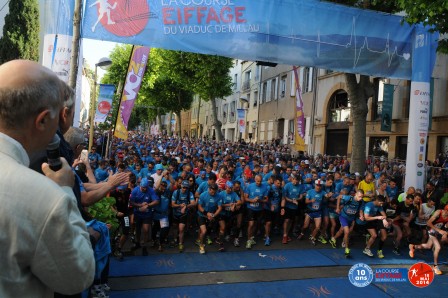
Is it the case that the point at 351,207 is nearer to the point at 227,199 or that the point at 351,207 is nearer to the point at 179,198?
the point at 227,199

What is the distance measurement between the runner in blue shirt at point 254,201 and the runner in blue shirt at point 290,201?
0.63m

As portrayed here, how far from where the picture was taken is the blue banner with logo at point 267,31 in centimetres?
845

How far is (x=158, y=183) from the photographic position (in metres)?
9.43

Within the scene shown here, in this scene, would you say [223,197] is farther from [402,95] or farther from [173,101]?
[173,101]

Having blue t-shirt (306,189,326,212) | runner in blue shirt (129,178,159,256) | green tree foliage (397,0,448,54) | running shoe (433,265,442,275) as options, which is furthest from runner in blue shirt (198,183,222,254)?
green tree foliage (397,0,448,54)

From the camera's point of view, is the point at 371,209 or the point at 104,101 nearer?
the point at 371,209

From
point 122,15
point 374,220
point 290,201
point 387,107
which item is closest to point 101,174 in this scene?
point 122,15

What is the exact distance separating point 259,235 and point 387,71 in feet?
19.6

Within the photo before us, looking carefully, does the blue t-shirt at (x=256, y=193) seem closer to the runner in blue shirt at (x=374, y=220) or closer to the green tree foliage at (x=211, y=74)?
the runner in blue shirt at (x=374, y=220)

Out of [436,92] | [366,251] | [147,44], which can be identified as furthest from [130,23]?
[436,92]

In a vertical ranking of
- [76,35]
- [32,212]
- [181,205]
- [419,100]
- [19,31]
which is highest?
[19,31]

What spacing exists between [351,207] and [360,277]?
2596 millimetres

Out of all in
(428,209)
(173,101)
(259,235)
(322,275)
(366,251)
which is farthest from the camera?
(173,101)

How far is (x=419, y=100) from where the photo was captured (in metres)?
10.5
